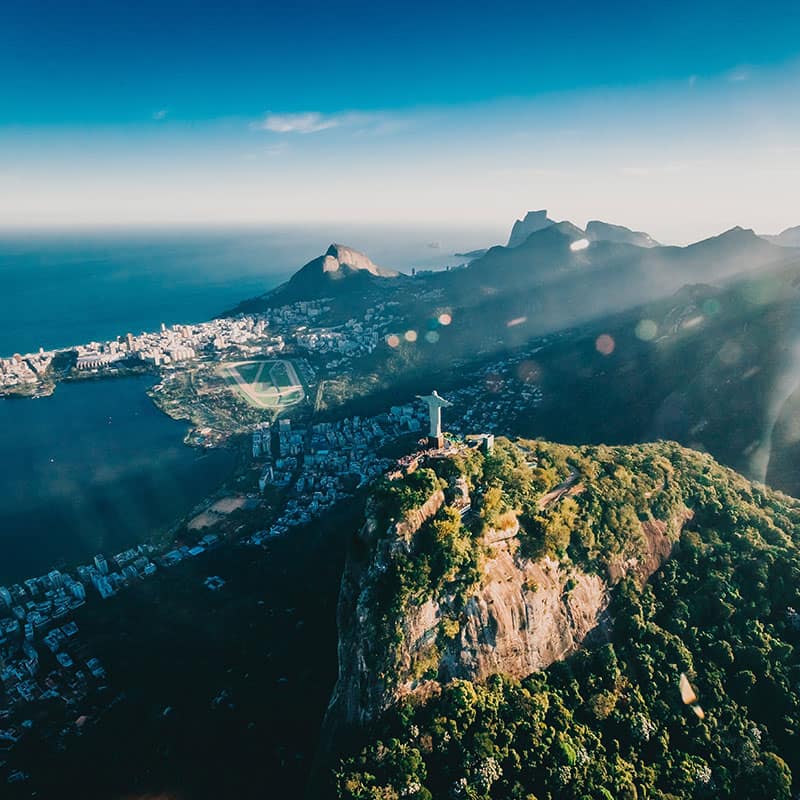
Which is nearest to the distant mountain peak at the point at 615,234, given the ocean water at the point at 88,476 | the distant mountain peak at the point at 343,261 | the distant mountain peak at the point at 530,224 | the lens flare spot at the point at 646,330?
the distant mountain peak at the point at 530,224

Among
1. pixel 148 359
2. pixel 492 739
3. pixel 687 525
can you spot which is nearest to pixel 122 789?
pixel 492 739

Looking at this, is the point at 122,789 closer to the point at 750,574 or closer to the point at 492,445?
the point at 492,445

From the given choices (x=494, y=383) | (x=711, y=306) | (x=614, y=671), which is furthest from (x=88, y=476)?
(x=711, y=306)

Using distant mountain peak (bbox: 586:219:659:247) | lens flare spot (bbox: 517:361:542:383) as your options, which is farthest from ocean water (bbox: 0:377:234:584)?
distant mountain peak (bbox: 586:219:659:247)

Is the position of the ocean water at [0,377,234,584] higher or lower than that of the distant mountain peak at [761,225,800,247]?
lower

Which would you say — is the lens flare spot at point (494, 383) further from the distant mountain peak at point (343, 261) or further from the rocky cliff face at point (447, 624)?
the distant mountain peak at point (343, 261)

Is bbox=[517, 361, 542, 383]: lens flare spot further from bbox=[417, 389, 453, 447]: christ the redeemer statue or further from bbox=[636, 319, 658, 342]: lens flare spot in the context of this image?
bbox=[417, 389, 453, 447]: christ the redeemer statue

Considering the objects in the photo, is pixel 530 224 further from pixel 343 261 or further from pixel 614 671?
pixel 614 671
